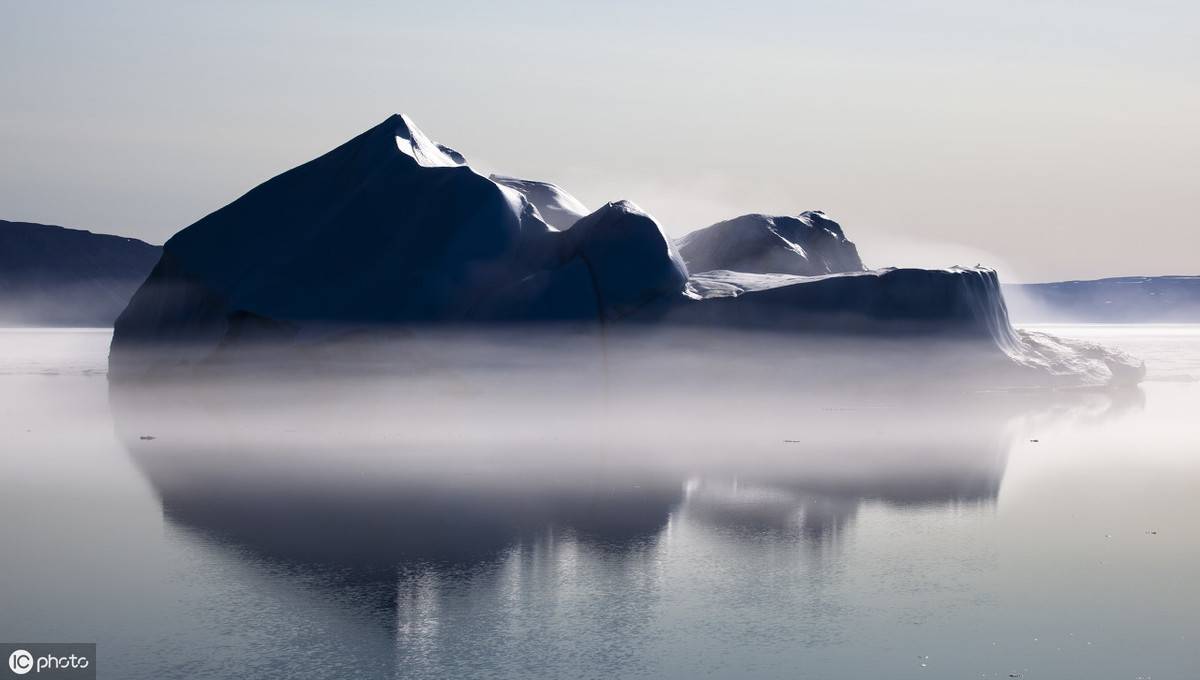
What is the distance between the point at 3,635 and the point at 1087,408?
18.8 metres

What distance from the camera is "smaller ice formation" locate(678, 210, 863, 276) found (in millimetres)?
25906

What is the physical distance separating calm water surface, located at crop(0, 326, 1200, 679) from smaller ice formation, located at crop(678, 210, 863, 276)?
12224mm

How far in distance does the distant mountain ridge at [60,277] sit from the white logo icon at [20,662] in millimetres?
124419

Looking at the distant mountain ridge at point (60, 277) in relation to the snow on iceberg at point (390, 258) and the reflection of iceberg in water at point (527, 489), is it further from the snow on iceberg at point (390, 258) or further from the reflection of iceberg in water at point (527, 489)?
the reflection of iceberg in water at point (527, 489)

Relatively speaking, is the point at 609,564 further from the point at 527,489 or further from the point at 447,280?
the point at 447,280

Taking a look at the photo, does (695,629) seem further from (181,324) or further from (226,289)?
(181,324)

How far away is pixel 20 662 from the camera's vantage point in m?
5.65

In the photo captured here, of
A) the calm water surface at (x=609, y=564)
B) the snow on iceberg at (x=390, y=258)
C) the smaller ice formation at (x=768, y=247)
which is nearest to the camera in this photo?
the calm water surface at (x=609, y=564)

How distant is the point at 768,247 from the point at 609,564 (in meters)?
18.9

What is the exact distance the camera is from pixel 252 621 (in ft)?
20.9

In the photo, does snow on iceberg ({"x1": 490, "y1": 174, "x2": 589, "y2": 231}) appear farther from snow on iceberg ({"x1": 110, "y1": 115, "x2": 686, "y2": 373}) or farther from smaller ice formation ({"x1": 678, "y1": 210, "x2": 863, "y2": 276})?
smaller ice formation ({"x1": 678, "y1": 210, "x2": 863, "y2": 276})

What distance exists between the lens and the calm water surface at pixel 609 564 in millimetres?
5859

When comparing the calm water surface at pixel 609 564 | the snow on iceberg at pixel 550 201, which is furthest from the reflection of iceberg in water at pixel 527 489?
the snow on iceberg at pixel 550 201

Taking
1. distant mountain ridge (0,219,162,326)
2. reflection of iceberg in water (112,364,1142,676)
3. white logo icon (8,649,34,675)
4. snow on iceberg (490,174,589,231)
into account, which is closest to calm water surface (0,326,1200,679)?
reflection of iceberg in water (112,364,1142,676)
